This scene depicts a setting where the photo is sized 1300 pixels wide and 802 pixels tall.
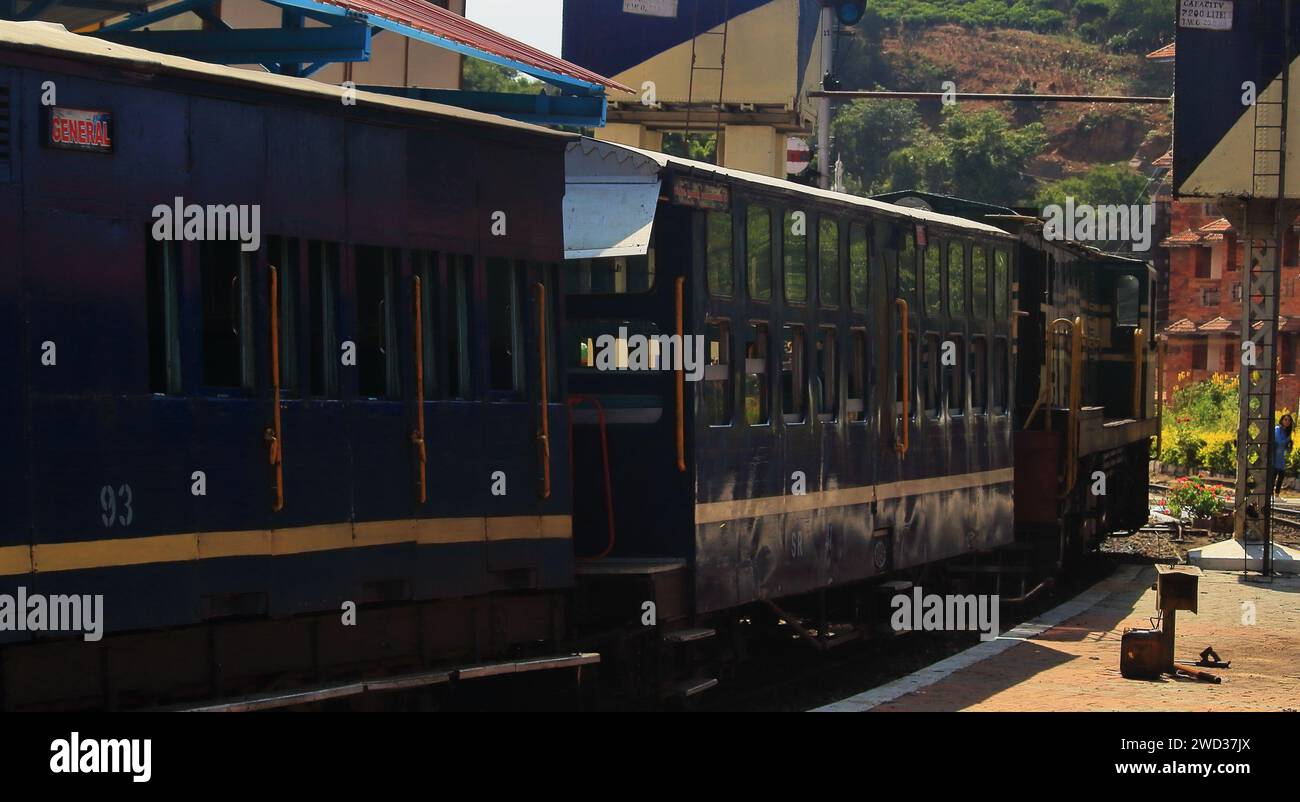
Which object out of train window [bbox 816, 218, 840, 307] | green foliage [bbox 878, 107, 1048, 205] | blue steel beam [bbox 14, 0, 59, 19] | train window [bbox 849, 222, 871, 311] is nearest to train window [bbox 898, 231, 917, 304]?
train window [bbox 849, 222, 871, 311]

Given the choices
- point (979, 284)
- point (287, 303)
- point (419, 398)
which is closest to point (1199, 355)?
point (979, 284)

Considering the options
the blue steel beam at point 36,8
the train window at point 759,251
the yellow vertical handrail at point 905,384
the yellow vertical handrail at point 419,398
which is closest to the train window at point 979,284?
the yellow vertical handrail at point 905,384

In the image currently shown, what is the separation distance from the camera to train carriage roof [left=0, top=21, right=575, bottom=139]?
7.11 m

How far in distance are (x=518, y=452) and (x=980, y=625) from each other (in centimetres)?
869

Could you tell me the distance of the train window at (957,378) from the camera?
15469 mm

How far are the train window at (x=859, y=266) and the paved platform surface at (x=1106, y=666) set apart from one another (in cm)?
278

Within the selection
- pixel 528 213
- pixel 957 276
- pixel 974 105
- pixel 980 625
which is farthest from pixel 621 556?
pixel 974 105

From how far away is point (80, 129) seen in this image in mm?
7254

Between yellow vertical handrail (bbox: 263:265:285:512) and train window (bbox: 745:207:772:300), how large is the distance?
412cm

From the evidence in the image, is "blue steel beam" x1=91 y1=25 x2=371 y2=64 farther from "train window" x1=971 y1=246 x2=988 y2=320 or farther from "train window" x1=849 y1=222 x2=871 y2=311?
"train window" x1=971 y1=246 x2=988 y2=320

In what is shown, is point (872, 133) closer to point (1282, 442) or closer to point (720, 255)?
point (1282, 442)

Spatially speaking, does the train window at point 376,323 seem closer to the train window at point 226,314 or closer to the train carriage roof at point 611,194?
the train window at point 226,314

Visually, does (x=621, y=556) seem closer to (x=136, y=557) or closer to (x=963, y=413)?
(x=136, y=557)
